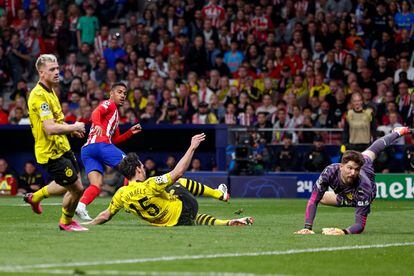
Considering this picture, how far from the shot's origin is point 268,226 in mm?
14273

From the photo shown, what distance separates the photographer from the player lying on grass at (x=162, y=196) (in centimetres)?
1316

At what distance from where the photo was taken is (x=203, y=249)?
35.0 feet

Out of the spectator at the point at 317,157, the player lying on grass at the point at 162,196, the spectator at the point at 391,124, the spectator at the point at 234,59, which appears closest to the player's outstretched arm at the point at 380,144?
the player lying on grass at the point at 162,196

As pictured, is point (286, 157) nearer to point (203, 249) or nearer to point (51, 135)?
point (51, 135)

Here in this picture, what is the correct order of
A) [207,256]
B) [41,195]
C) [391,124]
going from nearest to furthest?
[207,256]
[41,195]
[391,124]

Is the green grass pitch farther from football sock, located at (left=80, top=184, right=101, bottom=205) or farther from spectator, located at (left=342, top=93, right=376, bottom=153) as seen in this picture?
spectator, located at (left=342, top=93, right=376, bottom=153)

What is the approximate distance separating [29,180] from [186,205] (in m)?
12.4

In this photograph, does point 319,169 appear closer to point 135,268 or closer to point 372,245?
point 372,245

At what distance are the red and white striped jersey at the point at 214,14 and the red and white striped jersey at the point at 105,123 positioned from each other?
41.3ft

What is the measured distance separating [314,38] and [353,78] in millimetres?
2551

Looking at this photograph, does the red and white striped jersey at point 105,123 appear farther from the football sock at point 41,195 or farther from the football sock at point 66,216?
the football sock at point 66,216

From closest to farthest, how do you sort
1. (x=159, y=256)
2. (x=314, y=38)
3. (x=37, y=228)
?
(x=159, y=256)
(x=37, y=228)
(x=314, y=38)

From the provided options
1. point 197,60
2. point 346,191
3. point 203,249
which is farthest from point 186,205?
point 197,60

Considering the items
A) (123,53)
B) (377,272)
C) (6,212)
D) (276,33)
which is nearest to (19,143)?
(123,53)
